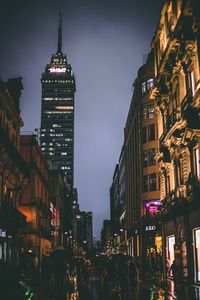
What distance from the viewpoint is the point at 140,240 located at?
6625 centimetres

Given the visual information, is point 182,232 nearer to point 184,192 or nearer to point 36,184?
point 184,192

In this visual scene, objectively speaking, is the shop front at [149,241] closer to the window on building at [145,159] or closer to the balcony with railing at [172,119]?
the window on building at [145,159]

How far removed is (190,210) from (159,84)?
13721mm

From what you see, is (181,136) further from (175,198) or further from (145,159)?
(145,159)

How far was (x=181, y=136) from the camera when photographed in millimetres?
32469

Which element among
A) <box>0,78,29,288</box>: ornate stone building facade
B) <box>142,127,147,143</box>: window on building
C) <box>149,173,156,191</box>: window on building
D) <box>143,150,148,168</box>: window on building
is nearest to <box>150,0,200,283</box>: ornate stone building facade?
<box>0,78,29,288</box>: ornate stone building facade

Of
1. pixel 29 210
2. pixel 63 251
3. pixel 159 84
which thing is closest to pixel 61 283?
pixel 63 251

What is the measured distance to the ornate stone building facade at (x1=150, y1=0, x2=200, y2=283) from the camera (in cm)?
2895

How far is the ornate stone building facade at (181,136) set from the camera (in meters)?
29.0

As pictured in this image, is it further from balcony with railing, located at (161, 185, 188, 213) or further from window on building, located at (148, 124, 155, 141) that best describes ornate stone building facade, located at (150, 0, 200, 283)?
window on building, located at (148, 124, 155, 141)

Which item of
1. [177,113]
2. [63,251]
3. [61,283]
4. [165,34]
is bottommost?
[61,283]

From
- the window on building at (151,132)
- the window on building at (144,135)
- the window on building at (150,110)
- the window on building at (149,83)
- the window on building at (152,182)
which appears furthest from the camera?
the window on building at (149,83)

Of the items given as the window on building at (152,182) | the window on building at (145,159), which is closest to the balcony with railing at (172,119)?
the window on building at (152,182)

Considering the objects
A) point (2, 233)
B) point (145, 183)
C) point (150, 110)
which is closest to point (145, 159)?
point (145, 183)
